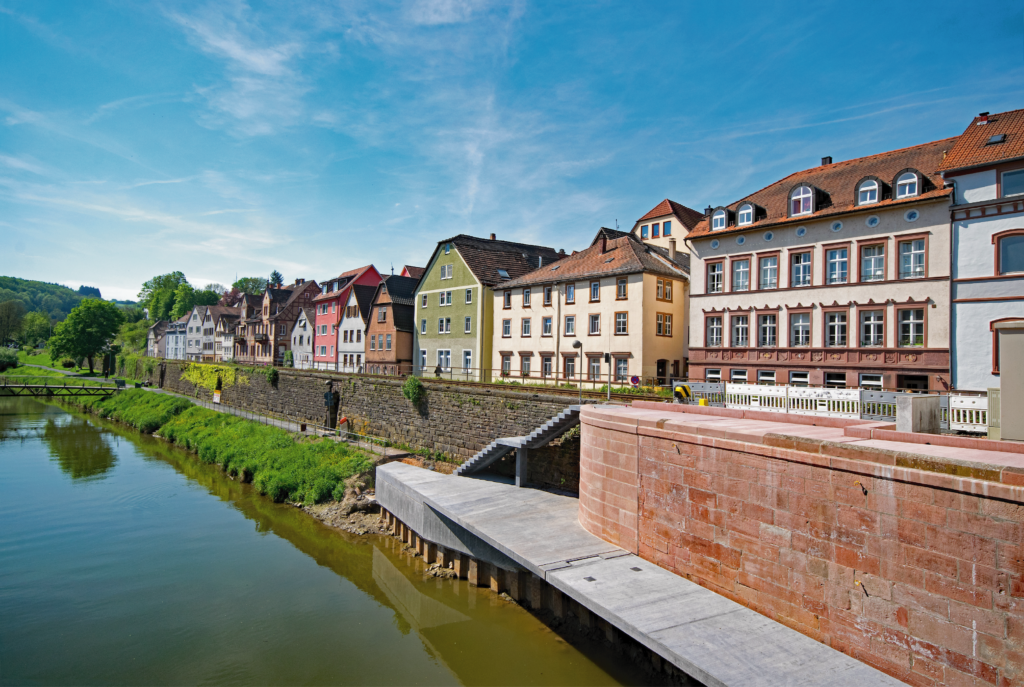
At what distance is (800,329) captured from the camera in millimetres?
25672

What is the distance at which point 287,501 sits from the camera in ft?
83.8

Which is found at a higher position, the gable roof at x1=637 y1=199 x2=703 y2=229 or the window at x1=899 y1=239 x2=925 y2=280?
the gable roof at x1=637 y1=199 x2=703 y2=229

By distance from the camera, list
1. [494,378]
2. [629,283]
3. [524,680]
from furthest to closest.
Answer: [494,378], [629,283], [524,680]

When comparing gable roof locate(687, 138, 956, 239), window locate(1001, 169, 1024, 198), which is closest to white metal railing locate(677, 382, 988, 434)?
window locate(1001, 169, 1024, 198)

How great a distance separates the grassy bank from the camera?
25312 millimetres

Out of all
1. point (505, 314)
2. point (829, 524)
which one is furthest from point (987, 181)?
point (505, 314)

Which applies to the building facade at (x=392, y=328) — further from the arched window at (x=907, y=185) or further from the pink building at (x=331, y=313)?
the arched window at (x=907, y=185)

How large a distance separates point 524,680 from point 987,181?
2251 cm

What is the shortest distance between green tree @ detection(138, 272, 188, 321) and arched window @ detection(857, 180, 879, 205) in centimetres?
12692

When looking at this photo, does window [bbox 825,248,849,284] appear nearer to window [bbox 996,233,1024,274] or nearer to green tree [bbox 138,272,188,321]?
window [bbox 996,233,1024,274]

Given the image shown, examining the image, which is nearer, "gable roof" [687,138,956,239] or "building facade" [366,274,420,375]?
"gable roof" [687,138,956,239]

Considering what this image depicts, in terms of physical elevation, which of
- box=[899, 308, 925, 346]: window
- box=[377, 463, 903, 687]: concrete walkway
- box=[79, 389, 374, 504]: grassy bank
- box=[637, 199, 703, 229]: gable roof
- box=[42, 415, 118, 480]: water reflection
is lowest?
box=[42, 415, 118, 480]: water reflection

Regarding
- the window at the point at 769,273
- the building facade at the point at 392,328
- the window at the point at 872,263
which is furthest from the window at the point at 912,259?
the building facade at the point at 392,328

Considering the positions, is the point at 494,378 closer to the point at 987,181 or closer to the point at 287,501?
the point at 287,501
